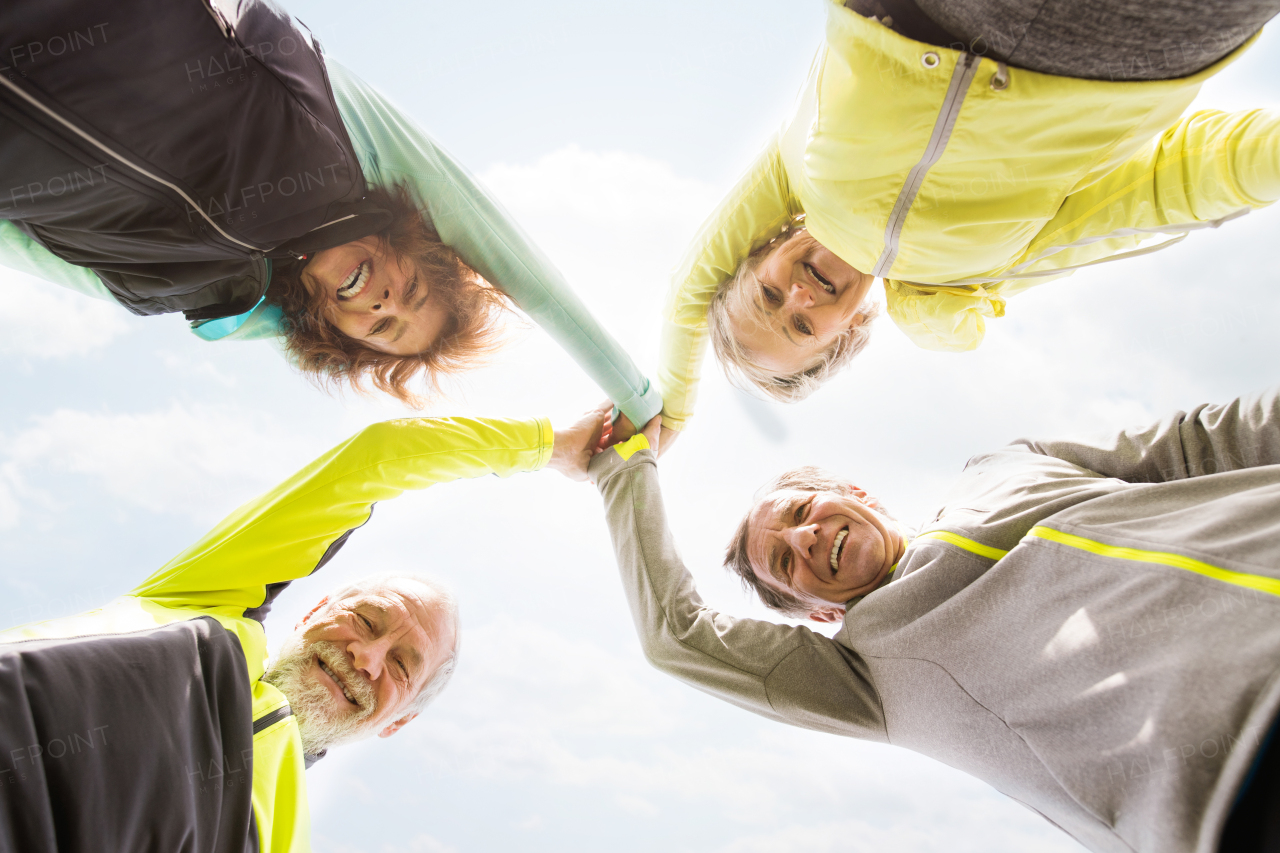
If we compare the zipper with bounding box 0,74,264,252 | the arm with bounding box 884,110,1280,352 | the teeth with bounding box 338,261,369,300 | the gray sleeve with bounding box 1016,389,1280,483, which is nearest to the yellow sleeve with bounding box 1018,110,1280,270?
the arm with bounding box 884,110,1280,352

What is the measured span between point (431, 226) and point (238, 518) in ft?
4.11

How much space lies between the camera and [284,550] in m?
1.96

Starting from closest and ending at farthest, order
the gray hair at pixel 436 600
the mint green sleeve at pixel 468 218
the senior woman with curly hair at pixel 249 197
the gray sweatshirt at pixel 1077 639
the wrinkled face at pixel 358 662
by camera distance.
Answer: the gray sweatshirt at pixel 1077 639
the senior woman with curly hair at pixel 249 197
the mint green sleeve at pixel 468 218
the wrinkled face at pixel 358 662
the gray hair at pixel 436 600

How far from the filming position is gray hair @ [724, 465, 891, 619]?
2251 millimetres

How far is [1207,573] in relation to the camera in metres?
0.97

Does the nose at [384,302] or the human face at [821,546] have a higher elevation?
the nose at [384,302]

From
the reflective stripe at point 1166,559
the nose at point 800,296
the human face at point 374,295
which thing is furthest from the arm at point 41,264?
the reflective stripe at point 1166,559

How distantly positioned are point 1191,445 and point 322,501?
2629mm

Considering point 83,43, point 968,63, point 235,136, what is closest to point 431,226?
point 235,136

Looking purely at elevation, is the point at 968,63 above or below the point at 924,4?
below

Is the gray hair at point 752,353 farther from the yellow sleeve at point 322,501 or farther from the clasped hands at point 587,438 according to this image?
the yellow sleeve at point 322,501

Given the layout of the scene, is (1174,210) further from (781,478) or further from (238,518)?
(238,518)

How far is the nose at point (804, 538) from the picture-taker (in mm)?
1945

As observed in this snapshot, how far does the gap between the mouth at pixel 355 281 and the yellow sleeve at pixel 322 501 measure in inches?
20.8
